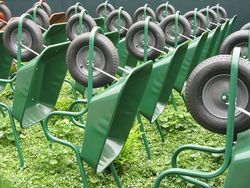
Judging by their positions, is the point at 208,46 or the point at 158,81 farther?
the point at 208,46

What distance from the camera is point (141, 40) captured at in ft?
15.3

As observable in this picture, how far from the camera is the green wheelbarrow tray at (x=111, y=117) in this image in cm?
246

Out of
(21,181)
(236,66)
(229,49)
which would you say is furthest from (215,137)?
(236,66)

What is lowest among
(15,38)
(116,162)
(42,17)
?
(116,162)

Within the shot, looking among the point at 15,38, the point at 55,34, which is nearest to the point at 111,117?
the point at 15,38

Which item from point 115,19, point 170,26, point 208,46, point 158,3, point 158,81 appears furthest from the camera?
point 158,3

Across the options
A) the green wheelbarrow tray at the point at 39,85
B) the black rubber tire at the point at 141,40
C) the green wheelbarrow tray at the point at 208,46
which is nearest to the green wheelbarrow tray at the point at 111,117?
the green wheelbarrow tray at the point at 39,85

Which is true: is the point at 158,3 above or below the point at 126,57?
below

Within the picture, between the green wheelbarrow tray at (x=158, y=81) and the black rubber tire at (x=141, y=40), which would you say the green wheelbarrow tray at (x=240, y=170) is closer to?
the green wheelbarrow tray at (x=158, y=81)

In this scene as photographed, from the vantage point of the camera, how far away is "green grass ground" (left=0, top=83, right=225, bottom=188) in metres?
3.49

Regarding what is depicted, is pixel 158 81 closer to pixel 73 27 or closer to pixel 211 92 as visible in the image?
pixel 211 92

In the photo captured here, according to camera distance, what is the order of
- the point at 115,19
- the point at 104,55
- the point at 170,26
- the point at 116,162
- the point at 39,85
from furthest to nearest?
the point at 115,19 → the point at 170,26 → the point at 116,162 → the point at 39,85 → the point at 104,55

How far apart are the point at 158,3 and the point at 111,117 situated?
8169 mm

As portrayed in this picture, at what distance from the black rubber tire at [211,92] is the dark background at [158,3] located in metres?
8.03
